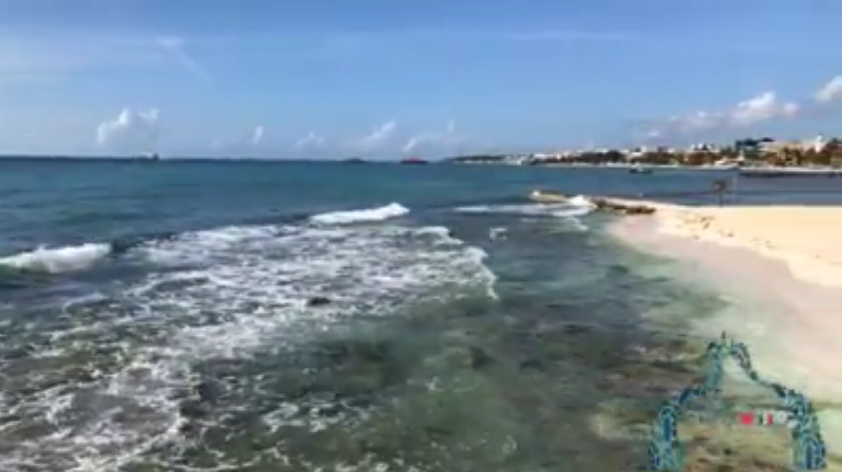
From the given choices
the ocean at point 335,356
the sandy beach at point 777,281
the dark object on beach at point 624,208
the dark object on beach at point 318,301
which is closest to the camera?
the ocean at point 335,356

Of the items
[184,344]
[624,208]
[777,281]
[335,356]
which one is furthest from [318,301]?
[624,208]

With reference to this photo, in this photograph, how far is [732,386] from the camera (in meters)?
13.2

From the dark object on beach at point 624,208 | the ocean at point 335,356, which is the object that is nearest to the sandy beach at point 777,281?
the ocean at point 335,356

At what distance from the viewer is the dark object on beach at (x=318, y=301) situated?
20.5 m

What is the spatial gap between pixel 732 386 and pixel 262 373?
751 centimetres

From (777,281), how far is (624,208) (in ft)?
117

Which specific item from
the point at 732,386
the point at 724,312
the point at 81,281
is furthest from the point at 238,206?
the point at 732,386

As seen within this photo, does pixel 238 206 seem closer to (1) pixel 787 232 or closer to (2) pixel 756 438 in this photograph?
(1) pixel 787 232

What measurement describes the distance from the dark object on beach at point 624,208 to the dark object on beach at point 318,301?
38.2 metres

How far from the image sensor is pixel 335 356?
15523mm
